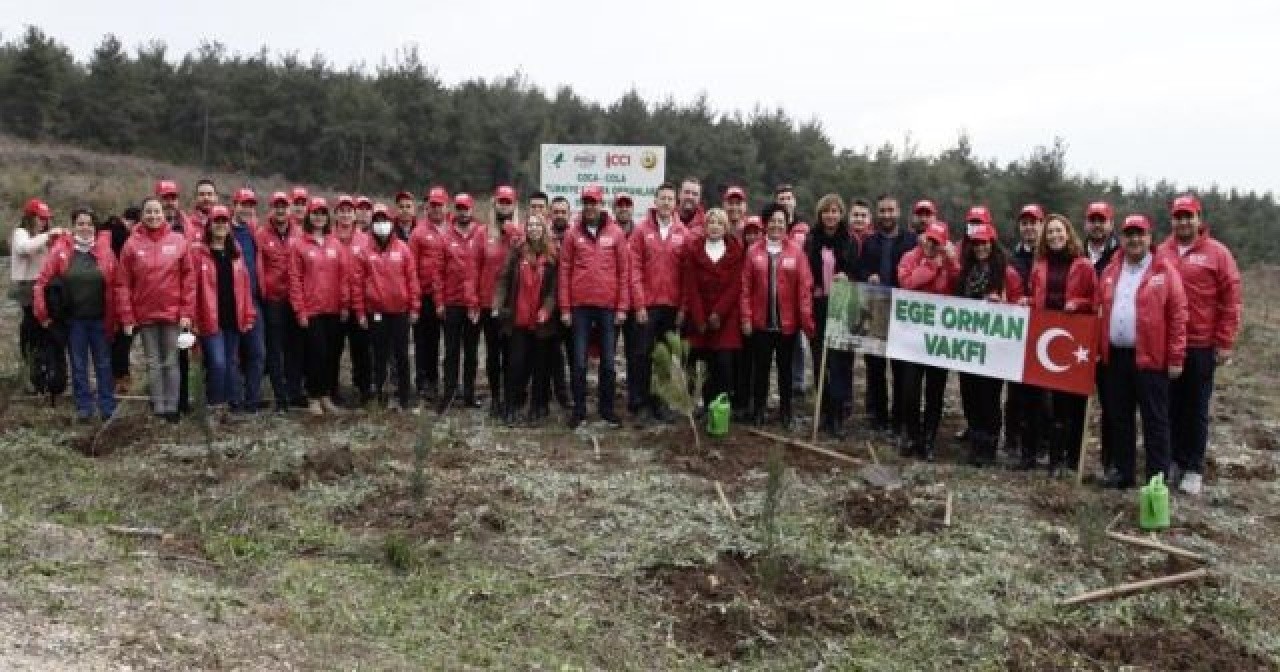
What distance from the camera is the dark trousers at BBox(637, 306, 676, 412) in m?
8.80

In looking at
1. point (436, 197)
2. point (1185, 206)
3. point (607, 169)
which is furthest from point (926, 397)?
point (607, 169)

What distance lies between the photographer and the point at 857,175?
30.7 m

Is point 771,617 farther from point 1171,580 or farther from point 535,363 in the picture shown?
point 535,363

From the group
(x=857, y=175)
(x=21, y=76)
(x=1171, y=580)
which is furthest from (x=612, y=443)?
(x=21, y=76)

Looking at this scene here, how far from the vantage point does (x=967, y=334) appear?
7809 millimetres

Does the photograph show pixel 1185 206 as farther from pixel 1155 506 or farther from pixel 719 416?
pixel 719 416

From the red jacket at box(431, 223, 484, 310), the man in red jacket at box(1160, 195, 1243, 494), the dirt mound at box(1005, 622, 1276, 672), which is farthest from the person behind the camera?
the red jacket at box(431, 223, 484, 310)

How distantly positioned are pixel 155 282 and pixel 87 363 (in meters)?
1.14

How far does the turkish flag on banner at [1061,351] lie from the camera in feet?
24.0

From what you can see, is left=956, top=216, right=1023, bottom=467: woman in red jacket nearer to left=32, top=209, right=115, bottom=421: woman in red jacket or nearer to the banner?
the banner

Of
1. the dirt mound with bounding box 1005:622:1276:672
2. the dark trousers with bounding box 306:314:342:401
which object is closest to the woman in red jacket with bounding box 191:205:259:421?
the dark trousers with bounding box 306:314:342:401

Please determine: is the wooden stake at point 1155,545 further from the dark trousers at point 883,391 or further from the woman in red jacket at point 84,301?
the woman in red jacket at point 84,301

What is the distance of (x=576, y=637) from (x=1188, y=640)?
3.15 metres

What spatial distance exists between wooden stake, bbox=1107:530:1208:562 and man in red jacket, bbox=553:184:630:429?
4134mm
